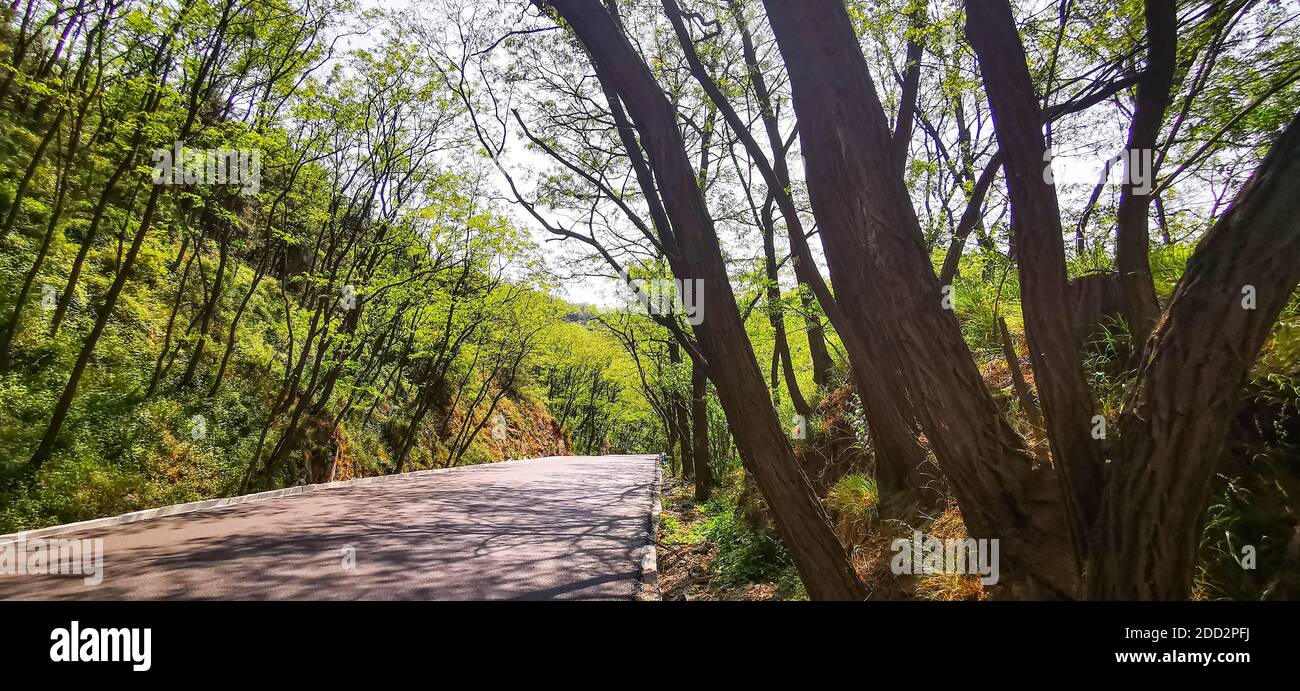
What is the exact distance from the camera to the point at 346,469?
18453mm

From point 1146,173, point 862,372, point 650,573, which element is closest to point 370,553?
point 650,573

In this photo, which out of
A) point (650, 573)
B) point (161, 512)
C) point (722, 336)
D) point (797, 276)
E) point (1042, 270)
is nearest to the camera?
point (1042, 270)

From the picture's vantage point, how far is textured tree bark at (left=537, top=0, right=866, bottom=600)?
326cm

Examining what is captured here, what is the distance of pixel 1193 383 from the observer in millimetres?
1986

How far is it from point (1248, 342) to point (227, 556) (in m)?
8.25

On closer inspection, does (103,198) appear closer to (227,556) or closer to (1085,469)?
(227,556)

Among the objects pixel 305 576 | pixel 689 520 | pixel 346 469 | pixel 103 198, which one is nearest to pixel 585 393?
pixel 346 469

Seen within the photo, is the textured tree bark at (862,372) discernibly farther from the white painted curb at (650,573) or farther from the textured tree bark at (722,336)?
the white painted curb at (650,573)

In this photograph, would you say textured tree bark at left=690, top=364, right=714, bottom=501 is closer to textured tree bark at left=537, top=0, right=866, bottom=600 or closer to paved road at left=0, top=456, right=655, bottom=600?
paved road at left=0, top=456, right=655, bottom=600

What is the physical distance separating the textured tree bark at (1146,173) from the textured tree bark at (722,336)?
2492 millimetres

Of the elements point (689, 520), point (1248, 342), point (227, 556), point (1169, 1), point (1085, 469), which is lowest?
point (689, 520)

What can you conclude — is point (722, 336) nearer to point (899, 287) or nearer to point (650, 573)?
point (899, 287)

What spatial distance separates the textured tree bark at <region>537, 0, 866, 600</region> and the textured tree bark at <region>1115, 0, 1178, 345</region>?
Result: 249 centimetres

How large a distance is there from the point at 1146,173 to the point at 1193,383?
2.43 meters
